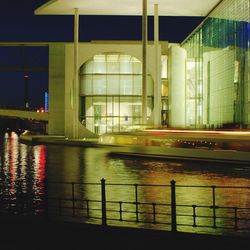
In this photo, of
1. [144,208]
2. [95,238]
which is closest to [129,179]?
[144,208]

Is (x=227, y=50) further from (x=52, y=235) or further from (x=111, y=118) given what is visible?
(x=52, y=235)

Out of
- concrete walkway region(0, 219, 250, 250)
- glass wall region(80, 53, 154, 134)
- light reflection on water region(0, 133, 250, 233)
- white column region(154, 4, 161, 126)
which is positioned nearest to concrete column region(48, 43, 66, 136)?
glass wall region(80, 53, 154, 134)

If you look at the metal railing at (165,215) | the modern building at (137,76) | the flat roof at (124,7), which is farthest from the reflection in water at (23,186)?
the flat roof at (124,7)

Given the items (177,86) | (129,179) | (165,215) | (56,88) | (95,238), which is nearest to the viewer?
(95,238)

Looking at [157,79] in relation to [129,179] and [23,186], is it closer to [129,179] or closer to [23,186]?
[129,179]

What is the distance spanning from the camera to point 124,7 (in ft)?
180

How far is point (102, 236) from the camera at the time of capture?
385 inches

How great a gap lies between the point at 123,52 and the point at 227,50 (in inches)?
532

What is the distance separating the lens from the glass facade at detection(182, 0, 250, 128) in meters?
44.8

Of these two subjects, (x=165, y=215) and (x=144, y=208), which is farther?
(x=144, y=208)

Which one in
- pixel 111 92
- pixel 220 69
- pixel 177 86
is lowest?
pixel 111 92

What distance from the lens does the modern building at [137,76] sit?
178 feet

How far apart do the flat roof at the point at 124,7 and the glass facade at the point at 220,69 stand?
1.60 meters

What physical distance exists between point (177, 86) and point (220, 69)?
10.4 m
